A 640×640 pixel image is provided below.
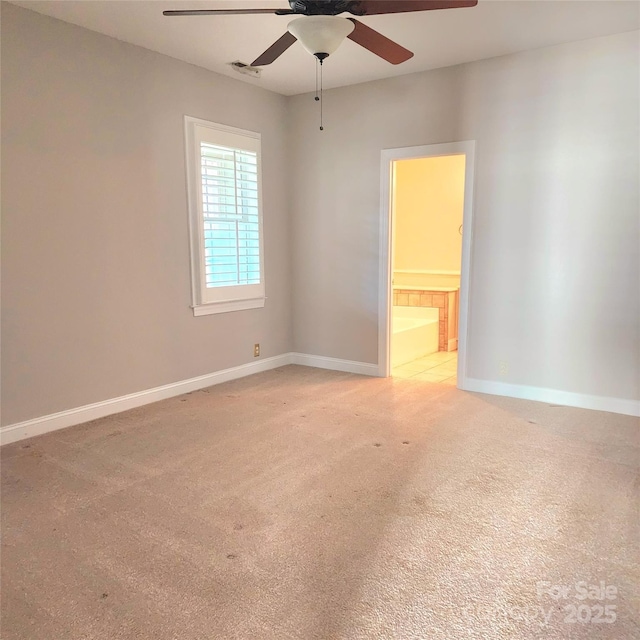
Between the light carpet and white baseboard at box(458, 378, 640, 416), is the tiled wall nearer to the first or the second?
white baseboard at box(458, 378, 640, 416)

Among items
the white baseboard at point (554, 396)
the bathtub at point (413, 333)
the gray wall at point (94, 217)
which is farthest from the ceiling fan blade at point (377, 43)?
the bathtub at point (413, 333)

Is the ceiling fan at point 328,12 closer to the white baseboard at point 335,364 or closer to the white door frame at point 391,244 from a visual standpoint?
the white door frame at point 391,244

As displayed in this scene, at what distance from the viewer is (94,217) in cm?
365

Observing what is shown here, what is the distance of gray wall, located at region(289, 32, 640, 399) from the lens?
12.1 ft

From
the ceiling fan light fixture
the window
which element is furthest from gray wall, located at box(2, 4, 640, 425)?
the ceiling fan light fixture

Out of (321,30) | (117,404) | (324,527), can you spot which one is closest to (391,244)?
(321,30)

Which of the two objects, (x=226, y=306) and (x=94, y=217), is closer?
(x=94, y=217)

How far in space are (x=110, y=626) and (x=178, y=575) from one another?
0.31 m

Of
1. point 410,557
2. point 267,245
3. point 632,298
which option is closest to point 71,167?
point 267,245

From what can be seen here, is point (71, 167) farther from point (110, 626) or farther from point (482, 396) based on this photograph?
point (482, 396)

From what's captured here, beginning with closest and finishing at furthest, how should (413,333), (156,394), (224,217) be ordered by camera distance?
(156,394) < (224,217) < (413,333)

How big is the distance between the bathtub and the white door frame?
10.3 inches

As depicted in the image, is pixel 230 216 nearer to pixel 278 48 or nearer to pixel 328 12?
pixel 278 48

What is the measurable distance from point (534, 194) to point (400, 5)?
2285mm
